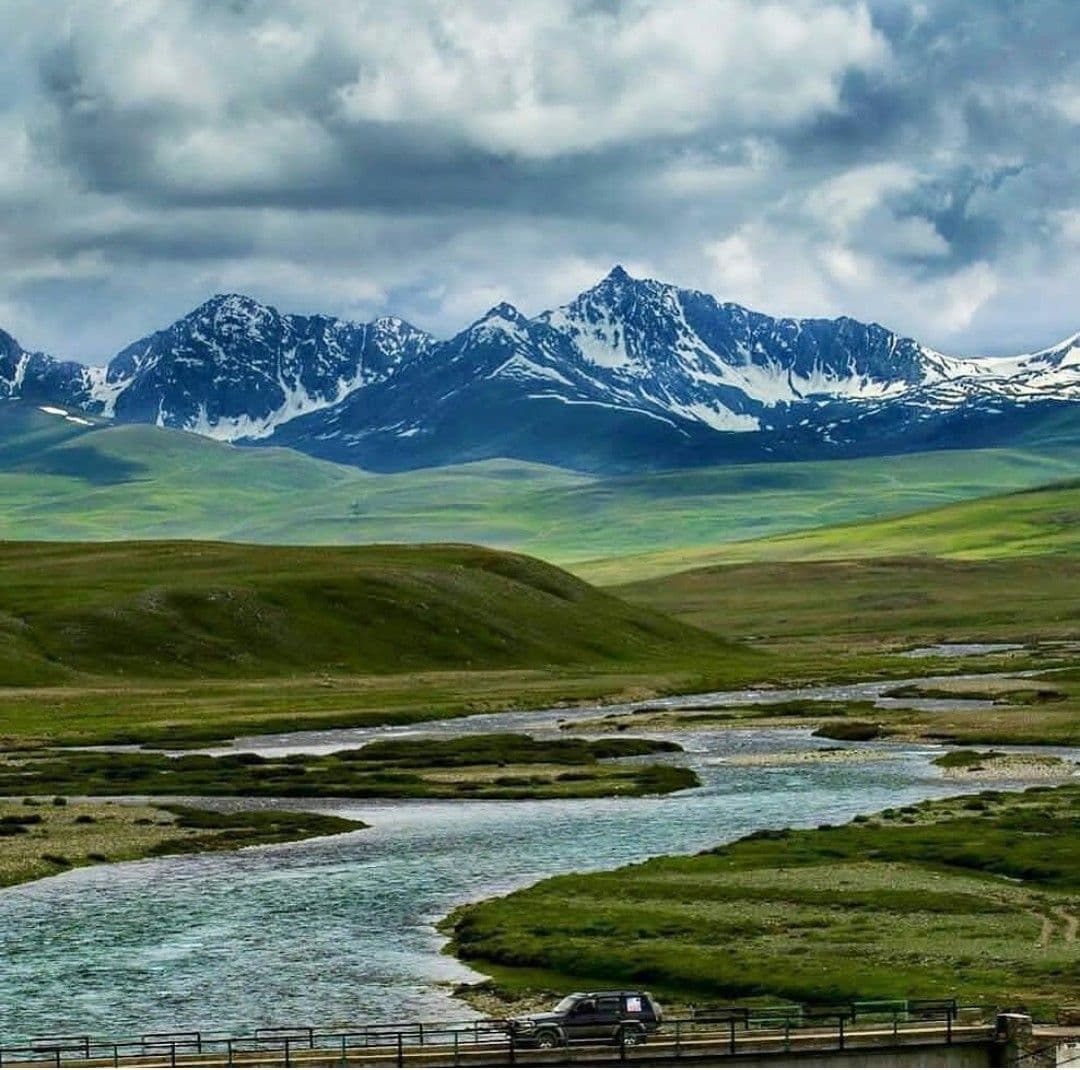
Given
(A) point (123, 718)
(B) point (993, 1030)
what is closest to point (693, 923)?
(B) point (993, 1030)

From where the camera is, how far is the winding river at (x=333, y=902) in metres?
77.2

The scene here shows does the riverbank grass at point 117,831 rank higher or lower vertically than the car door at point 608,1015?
higher

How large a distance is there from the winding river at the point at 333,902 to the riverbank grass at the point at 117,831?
2386mm

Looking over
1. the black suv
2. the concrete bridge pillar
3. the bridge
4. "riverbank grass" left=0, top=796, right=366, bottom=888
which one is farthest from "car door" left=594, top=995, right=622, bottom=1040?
"riverbank grass" left=0, top=796, right=366, bottom=888

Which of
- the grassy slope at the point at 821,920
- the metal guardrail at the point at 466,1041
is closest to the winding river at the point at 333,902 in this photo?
the grassy slope at the point at 821,920

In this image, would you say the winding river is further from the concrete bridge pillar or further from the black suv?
the concrete bridge pillar

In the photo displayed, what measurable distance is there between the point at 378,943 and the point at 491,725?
355ft

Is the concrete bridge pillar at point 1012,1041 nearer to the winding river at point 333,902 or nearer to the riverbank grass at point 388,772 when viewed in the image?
the winding river at point 333,902

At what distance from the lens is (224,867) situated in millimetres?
110625

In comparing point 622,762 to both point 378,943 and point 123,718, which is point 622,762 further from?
point 378,943

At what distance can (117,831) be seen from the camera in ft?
404

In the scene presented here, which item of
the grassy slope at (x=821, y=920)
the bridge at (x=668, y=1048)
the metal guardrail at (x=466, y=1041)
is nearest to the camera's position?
the bridge at (x=668, y=1048)

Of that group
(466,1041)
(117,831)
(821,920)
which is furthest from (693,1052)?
(117,831)

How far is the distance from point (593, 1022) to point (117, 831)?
6243 centimetres
